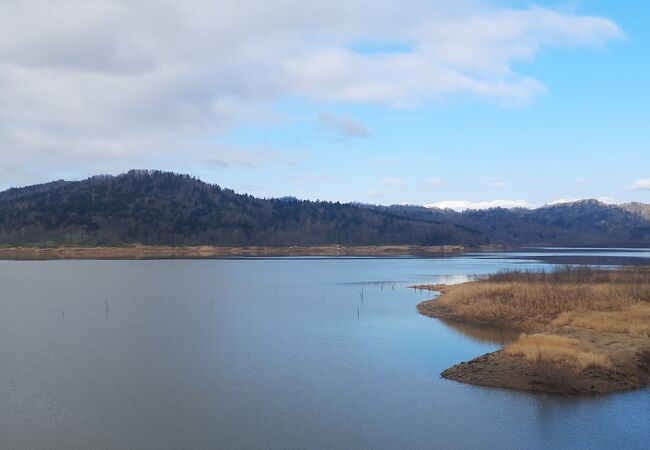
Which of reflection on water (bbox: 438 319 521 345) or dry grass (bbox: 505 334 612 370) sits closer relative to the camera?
dry grass (bbox: 505 334 612 370)

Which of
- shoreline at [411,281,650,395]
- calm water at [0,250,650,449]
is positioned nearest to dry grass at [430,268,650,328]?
calm water at [0,250,650,449]

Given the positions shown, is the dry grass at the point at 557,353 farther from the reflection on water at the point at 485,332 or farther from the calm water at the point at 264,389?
the reflection on water at the point at 485,332

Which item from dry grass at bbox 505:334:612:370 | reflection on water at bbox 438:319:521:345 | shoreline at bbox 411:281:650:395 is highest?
dry grass at bbox 505:334:612:370

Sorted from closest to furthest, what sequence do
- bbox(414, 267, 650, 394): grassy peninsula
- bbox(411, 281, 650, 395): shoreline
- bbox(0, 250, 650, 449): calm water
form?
bbox(0, 250, 650, 449): calm water < bbox(411, 281, 650, 395): shoreline < bbox(414, 267, 650, 394): grassy peninsula

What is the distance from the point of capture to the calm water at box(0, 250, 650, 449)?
20.5 meters

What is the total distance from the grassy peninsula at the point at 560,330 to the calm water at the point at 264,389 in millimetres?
1449

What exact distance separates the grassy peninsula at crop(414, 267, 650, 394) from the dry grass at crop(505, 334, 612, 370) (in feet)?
0.15

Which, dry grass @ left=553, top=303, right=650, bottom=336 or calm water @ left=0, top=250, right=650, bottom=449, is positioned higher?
dry grass @ left=553, top=303, right=650, bottom=336

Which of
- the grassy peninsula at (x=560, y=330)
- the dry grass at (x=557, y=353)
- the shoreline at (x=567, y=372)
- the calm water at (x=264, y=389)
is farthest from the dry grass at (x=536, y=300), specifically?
the dry grass at (x=557, y=353)

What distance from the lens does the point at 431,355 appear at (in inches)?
1368

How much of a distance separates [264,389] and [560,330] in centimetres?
2246

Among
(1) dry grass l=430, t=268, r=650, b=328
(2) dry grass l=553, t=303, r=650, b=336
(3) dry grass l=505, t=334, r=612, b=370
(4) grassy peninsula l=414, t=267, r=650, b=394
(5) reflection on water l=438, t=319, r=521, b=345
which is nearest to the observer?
(4) grassy peninsula l=414, t=267, r=650, b=394

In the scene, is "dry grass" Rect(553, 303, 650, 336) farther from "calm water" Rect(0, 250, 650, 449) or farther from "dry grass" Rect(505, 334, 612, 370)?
"dry grass" Rect(505, 334, 612, 370)

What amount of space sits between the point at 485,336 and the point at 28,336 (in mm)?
31618
